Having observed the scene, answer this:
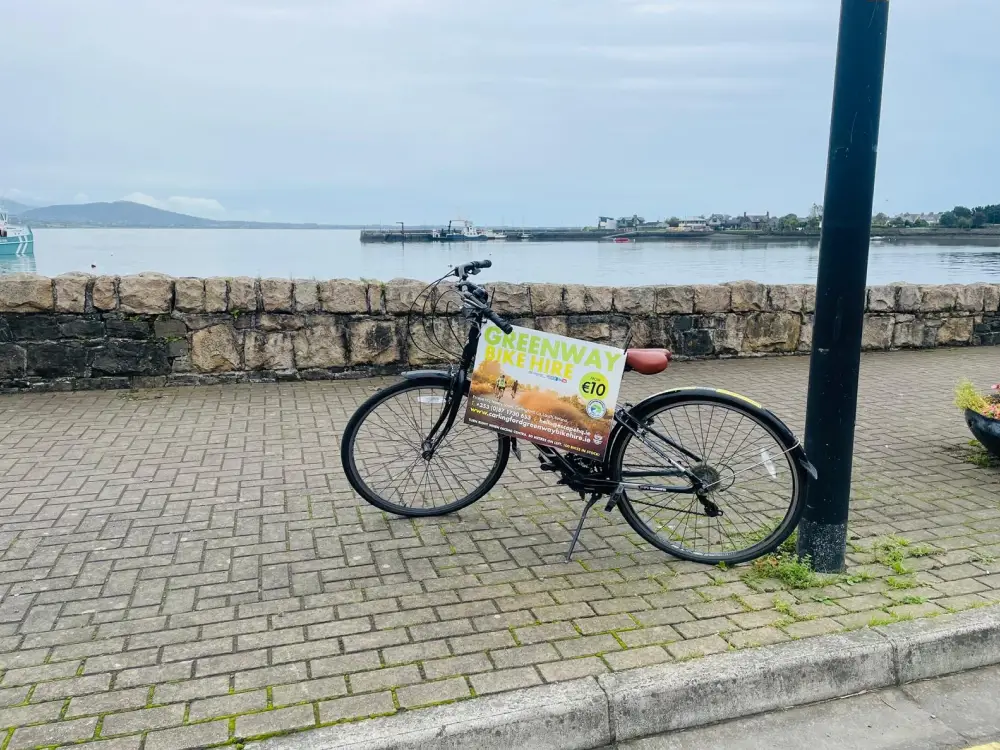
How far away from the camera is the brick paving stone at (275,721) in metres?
2.49

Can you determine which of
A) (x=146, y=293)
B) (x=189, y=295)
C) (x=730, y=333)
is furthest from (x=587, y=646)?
(x=730, y=333)

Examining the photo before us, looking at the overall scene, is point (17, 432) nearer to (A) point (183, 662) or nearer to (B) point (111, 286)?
(B) point (111, 286)

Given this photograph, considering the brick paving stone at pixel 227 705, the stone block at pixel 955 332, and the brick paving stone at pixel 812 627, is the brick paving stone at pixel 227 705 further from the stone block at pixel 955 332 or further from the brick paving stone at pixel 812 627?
the stone block at pixel 955 332

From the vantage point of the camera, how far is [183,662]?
9.42 ft

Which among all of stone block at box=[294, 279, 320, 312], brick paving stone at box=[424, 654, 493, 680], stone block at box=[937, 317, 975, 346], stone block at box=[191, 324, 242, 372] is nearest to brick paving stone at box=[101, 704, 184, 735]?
brick paving stone at box=[424, 654, 493, 680]

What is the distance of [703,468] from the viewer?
376 centimetres

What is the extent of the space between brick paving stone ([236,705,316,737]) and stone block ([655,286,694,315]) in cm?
684

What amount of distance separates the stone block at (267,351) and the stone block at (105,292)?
117cm

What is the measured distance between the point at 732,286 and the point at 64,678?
769cm

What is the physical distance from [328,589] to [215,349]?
4591 millimetres

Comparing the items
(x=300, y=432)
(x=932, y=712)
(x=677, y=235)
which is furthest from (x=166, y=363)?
(x=677, y=235)

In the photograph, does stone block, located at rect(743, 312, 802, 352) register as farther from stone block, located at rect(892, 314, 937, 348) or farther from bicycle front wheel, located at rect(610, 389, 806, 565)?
bicycle front wheel, located at rect(610, 389, 806, 565)

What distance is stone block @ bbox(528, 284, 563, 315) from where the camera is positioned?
8.30 meters

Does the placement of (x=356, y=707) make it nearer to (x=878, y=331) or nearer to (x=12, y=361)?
(x=12, y=361)
